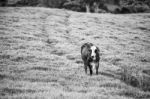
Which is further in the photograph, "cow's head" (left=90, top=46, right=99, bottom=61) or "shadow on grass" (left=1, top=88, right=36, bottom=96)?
"cow's head" (left=90, top=46, right=99, bottom=61)

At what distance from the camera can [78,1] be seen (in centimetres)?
6281

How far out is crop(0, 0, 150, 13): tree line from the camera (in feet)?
207

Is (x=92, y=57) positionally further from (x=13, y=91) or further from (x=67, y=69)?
(x=13, y=91)

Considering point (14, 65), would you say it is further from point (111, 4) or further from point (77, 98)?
point (111, 4)

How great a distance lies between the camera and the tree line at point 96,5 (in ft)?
207

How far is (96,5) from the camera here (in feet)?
203

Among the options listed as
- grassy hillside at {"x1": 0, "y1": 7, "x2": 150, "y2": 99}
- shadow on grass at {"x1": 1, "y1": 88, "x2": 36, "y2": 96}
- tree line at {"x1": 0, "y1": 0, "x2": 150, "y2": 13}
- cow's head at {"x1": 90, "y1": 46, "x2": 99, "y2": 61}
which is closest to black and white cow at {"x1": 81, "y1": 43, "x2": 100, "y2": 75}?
cow's head at {"x1": 90, "y1": 46, "x2": 99, "y2": 61}

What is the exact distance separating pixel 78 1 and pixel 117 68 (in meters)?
51.2

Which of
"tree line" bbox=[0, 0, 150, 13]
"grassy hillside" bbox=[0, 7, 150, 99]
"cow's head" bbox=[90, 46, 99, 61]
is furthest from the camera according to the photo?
"tree line" bbox=[0, 0, 150, 13]

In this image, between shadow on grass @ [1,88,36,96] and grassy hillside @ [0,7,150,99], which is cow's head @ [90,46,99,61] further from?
shadow on grass @ [1,88,36,96]

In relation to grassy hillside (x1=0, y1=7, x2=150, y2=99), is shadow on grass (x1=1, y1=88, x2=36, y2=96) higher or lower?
higher

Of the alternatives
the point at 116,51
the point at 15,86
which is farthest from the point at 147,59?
the point at 15,86

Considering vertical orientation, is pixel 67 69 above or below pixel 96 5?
below

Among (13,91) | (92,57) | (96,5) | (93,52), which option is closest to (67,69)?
(92,57)
